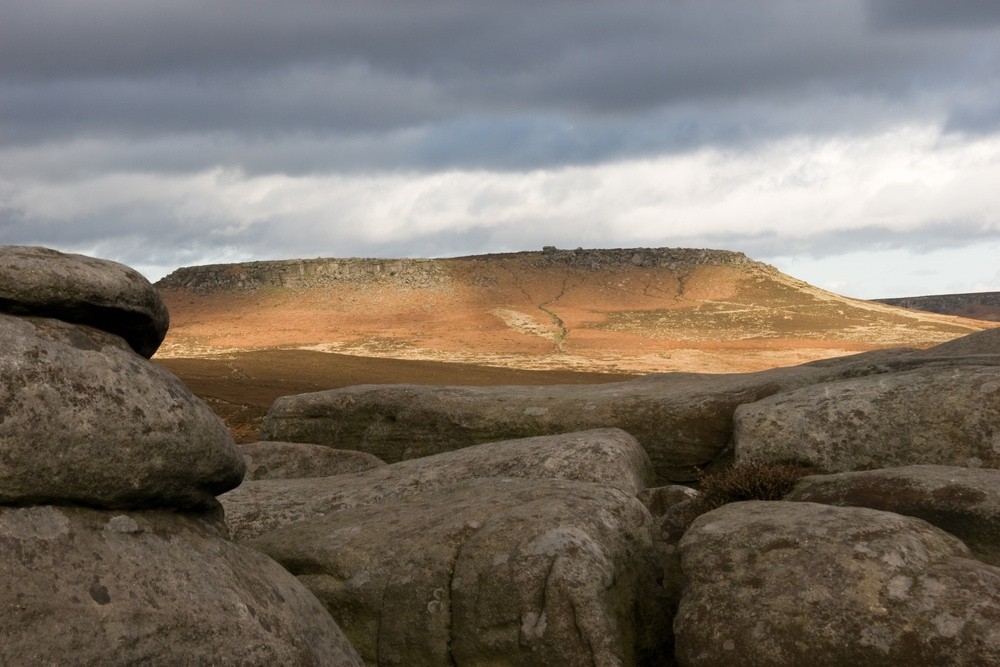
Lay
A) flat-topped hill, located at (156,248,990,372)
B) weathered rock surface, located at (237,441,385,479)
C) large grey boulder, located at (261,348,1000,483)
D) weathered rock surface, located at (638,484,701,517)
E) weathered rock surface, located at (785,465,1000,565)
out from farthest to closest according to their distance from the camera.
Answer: flat-topped hill, located at (156,248,990,372) < weathered rock surface, located at (237,441,385,479) < large grey boulder, located at (261,348,1000,483) < weathered rock surface, located at (638,484,701,517) < weathered rock surface, located at (785,465,1000,565)

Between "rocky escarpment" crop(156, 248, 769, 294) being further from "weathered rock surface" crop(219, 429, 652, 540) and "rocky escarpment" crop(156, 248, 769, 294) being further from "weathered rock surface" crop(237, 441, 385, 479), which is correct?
"weathered rock surface" crop(219, 429, 652, 540)

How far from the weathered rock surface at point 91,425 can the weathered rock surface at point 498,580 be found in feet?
6.54

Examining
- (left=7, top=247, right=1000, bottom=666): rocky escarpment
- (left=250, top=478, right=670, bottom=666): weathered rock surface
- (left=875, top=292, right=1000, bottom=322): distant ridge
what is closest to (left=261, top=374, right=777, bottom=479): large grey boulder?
(left=7, top=247, right=1000, bottom=666): rocky escarpment

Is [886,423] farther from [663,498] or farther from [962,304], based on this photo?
[962,304]

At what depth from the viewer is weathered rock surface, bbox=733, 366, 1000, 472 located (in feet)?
38.0

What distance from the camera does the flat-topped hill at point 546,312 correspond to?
63750mm

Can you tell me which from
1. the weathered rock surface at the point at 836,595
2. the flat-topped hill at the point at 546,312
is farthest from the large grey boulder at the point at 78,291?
the flat-topped hill at the point at 546,312

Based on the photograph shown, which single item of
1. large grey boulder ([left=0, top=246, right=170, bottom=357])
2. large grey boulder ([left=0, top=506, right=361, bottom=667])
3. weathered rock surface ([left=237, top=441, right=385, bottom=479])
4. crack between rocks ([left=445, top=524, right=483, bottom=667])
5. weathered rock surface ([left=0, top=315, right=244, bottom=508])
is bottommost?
weathered rock surface ([left=237, top=441, right=385, bottom=479])

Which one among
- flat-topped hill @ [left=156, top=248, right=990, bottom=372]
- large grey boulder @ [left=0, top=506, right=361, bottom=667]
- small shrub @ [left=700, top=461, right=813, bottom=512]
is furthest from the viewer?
flat-topped hill @ [left=156, top=248, right=990, bottom=372]

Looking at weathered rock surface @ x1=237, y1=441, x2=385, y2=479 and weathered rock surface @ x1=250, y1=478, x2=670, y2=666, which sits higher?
weathered rock surface @ x1=250, y1=478, x2=670, y2=666

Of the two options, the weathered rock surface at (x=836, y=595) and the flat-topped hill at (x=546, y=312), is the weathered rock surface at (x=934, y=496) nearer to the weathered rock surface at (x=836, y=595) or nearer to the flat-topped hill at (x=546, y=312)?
the weathered rock surface at (x=836, y=595)

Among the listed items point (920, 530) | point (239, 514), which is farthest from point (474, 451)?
point (920, 530)

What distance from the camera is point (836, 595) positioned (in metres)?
6.88

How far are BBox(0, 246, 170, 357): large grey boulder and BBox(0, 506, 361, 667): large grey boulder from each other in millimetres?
1466
